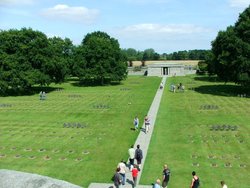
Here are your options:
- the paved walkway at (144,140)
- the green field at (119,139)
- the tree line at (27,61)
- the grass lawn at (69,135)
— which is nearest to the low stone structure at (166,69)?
the tree line at (27,61)

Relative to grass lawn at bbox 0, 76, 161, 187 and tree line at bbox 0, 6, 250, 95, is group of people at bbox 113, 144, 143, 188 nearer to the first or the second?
grass lawn at bbox 0, 76, 161, 187

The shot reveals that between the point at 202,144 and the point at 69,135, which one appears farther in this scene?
the point at 69,135

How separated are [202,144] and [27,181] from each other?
24353 millimetres

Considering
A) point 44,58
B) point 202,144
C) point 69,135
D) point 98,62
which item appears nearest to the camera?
point 202,144

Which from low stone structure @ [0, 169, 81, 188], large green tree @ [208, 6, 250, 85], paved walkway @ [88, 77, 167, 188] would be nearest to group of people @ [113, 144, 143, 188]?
paved walkway @ [88, 77, 167, 188]

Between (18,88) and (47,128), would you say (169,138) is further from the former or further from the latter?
(18,88)

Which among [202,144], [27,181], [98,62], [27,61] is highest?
[27,61]

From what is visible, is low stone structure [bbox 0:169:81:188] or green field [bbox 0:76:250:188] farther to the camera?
green field [bbox 0:76:250:188]

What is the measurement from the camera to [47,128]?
3709 centimetres

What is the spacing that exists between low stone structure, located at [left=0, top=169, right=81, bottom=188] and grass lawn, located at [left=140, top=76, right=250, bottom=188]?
1465 centimetres

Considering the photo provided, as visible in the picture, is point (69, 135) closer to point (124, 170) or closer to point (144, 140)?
point (144, 140)

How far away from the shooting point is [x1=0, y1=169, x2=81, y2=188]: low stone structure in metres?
7.54

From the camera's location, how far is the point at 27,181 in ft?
25.6

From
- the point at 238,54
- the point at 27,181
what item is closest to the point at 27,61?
the point at 238,54
